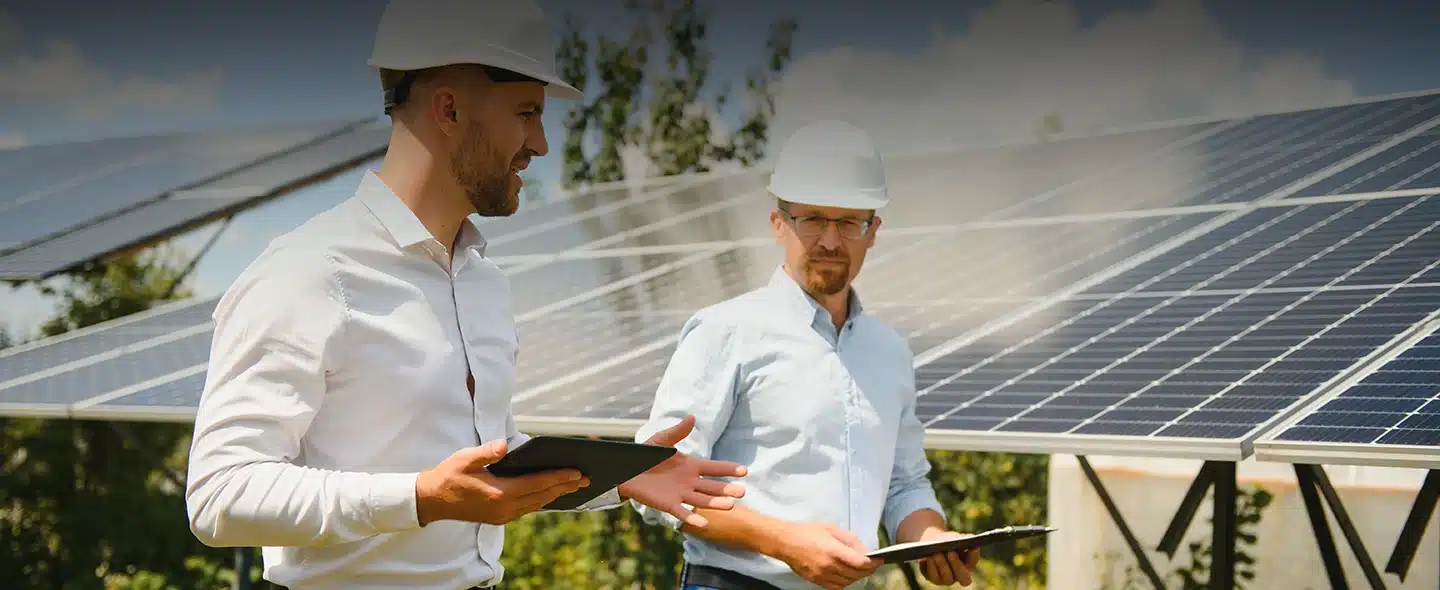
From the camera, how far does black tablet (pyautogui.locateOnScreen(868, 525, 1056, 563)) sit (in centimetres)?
340

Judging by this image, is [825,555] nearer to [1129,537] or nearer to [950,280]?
[1129,537]

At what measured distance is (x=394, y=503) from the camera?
2166mm

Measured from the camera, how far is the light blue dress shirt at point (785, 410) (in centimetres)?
372

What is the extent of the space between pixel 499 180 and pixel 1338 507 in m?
4.23

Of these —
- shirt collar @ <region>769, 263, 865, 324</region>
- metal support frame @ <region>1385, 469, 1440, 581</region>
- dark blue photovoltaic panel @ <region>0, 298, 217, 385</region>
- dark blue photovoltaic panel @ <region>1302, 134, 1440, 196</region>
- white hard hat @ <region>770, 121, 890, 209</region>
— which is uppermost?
white hard hat @ <region>770, 121, 890, 209</region>

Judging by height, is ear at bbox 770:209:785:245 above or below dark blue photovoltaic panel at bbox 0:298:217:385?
above

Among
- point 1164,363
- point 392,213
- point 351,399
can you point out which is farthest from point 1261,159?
point 351,399

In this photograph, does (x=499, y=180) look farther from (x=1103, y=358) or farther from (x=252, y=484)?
(x=1103, y=358)

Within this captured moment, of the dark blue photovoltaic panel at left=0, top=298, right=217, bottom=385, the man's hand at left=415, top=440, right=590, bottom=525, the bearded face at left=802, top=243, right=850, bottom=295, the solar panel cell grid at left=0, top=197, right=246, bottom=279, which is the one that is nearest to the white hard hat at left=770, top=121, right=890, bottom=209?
the bearded face at left=802, top=243, right=850, bottom=295

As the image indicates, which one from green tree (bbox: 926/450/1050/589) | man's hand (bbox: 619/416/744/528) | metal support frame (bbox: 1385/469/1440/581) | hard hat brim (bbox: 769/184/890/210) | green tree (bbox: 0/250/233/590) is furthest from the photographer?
green tree (bbox: 0/250/233/590)

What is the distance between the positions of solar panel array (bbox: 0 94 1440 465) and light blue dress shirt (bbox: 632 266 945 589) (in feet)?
3.73

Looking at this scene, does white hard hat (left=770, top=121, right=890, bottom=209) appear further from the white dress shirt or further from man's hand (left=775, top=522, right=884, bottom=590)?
the white dress shirt

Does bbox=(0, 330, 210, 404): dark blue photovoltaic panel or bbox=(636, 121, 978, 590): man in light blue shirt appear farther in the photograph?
bbox=(0, 330, 210, 404): dark blue photovoltaic panel

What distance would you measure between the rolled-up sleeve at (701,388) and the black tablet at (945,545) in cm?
49
